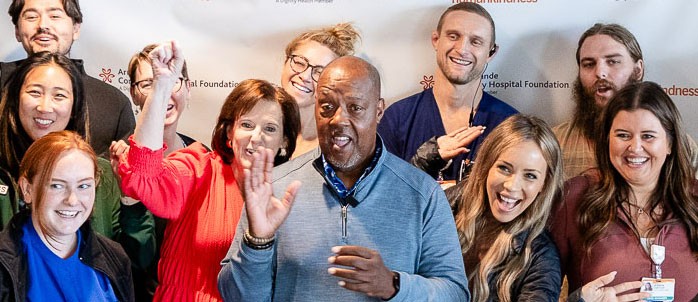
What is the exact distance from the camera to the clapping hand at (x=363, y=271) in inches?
98.3

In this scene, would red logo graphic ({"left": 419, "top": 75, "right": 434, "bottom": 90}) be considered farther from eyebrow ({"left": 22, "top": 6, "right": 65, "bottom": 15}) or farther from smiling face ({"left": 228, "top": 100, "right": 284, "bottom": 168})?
eyebrow ({"left": 22, "top": 6, "right": 65, "bottom": 15})

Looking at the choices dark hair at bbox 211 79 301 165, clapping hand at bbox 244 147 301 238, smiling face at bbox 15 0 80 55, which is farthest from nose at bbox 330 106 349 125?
smiling face at bbox 15 0 80 55

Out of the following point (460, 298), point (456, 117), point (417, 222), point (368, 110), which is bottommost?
point (460, 298)

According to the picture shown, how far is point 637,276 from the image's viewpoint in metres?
3.40

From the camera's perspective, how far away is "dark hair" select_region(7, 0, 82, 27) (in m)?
4.00

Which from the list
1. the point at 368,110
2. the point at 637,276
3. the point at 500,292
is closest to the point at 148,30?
the point at 368,110

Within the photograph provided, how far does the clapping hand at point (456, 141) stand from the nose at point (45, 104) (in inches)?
61.3

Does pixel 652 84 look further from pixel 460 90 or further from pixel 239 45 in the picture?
pixel 239 45

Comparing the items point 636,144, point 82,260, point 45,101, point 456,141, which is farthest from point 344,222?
point 45,101

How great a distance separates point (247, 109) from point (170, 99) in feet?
2.40

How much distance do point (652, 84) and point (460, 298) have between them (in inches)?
53.7

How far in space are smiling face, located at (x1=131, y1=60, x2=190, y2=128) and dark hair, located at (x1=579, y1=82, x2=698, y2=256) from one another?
1.74 m

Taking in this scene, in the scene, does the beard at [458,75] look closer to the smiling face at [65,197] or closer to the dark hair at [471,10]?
the dark hair at [471,10]

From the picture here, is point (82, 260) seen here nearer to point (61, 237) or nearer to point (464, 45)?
point (61, 237)
